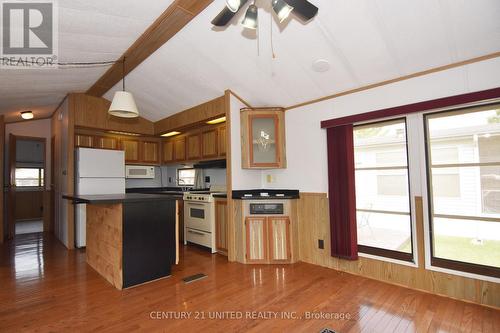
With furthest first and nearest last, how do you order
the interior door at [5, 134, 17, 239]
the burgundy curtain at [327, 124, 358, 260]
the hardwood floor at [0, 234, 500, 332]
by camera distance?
the interior door at [5, 134, 17, 239] < the burgundy curtain at [327, 124, 358, 260] < the hardwood floor at [0, 234, 500, 332]

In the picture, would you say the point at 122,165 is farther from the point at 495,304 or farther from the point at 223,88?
the point at 495,304

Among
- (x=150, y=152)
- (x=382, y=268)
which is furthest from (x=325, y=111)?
(x=150, y=152)

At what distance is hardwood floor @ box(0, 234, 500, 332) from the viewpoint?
2.01 m

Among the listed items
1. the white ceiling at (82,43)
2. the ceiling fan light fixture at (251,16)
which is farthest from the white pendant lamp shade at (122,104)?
the ceiling fan light fixture at (251,16)

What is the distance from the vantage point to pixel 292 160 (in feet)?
12.2

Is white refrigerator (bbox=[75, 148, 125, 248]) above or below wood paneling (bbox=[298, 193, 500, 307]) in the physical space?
above

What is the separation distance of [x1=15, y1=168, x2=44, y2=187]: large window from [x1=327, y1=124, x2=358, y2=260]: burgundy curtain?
28.5 feet

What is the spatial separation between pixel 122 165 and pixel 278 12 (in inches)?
164

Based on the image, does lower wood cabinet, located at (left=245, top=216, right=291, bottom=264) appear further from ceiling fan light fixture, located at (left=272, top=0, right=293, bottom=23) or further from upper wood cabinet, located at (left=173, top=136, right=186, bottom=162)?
ceiling fan light fixture, located at (left=272, top=0, right=293, bottom=23)

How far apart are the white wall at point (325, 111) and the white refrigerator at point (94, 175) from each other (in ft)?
8.09

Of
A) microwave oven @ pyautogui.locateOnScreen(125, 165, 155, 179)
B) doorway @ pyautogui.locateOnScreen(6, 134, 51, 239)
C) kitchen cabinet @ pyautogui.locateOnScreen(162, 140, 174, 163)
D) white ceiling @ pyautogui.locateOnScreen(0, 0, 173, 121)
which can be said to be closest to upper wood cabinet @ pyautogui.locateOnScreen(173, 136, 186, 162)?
kitchen cabinet @ pyautogui.locateOnScreen(162, 140, 174, 163)

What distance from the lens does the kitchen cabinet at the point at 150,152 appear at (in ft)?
18.1

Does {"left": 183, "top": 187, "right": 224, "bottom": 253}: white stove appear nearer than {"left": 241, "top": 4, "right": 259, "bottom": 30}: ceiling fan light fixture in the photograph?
No

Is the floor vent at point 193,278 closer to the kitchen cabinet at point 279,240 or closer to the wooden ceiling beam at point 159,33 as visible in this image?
the kitchen cabinet at point 279,240
